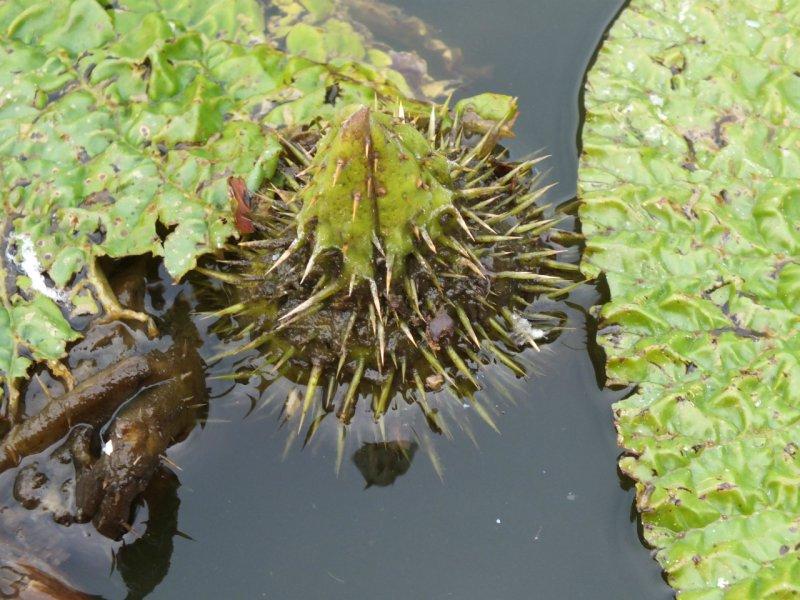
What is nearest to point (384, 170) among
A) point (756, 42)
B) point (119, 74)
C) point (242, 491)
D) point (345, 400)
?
point (345, 400)

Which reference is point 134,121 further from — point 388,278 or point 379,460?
point 379,460

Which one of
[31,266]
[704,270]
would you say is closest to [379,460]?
[704,270]

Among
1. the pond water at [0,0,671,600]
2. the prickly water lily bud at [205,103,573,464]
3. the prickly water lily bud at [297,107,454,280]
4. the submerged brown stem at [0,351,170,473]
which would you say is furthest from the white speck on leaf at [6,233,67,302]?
the prickly water lily bud at [297,107,454,280]

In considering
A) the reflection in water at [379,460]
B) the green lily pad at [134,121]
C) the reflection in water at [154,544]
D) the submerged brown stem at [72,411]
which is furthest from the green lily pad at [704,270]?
the submerged brown stem at [72,411]

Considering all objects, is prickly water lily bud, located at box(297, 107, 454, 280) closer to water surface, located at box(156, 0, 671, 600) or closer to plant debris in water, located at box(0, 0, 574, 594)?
plant debris in water, located at box(0, 0, 574, 594)

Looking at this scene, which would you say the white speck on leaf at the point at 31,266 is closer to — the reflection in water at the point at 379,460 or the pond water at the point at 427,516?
the pond water at the point at 427,516

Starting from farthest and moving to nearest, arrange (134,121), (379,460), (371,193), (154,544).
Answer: (134,121) → (379,460) → (154,544) → (371,193)
